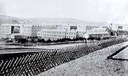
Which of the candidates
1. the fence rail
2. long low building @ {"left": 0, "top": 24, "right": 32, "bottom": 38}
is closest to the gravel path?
the fence rail

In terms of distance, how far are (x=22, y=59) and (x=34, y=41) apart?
17.8m

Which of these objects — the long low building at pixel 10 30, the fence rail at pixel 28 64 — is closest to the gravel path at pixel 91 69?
the fence rail at pixel 28 64

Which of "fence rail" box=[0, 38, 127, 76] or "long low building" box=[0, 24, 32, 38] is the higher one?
"long low building" box=[0, 24, 32, 38]

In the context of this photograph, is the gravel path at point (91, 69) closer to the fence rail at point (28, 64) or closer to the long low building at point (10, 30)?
the fence rail at point (28, 64)

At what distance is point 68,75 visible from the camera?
7.39 m

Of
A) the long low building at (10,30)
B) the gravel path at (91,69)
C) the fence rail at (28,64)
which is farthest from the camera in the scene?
the long low building at (10,30)

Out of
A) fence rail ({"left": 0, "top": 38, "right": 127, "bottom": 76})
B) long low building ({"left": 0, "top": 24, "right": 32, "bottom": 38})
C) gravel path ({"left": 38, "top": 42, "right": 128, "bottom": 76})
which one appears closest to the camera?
fence rail ({"left": 0, "top": 38, "right": 127, "bottom": 76})

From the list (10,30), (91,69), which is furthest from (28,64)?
(10,30)

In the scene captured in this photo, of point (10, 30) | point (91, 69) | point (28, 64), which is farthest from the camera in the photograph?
point (10, 30)

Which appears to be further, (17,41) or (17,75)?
(17,41)

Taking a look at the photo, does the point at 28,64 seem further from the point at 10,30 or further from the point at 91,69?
the point at 10,30

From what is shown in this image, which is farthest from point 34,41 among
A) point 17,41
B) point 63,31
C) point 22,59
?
point 22,59

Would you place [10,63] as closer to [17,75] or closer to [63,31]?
[17,75]

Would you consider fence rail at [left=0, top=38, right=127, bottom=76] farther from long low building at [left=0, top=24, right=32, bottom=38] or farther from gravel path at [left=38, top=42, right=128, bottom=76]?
long low building at [left=0, top=24, right=32, bottom=38]
